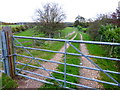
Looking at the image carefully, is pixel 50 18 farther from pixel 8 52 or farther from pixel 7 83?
pixel 7 83

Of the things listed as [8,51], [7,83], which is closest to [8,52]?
[8,51]

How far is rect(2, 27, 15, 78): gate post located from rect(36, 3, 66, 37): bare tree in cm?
1120

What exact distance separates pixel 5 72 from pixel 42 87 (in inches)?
55.2

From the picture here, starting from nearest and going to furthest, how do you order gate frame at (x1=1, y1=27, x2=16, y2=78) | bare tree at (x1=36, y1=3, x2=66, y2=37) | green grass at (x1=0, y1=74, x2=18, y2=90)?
green grass at (x1=0, y1=74, x2=18, y2=90), gate frame at (x1=1, y1=27, x2=16, y2=78), bare tree at (x1=36, y1=3, x2=66, y2=37)

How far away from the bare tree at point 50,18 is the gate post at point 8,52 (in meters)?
11.2

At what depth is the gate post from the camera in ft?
10.0

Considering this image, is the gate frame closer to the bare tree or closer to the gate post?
the gate post

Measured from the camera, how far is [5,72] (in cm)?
327

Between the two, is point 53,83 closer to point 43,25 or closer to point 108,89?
point 108,89

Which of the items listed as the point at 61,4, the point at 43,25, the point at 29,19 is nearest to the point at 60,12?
the point at 61,4

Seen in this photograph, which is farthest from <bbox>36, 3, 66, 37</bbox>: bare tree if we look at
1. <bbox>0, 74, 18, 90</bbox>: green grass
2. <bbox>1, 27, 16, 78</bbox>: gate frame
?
<bbox>0, 74, 18, 90</bbox>: green grass

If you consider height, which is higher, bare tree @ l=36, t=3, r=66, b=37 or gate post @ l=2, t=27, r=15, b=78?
bare tree @ l=36, t=3, r=66, b=37

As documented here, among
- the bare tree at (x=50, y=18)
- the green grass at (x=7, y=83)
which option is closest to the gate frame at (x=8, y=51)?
the green grass at (x=7, y=83)

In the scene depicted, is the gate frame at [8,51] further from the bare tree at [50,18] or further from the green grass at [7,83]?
the bare tree at [50,18]
